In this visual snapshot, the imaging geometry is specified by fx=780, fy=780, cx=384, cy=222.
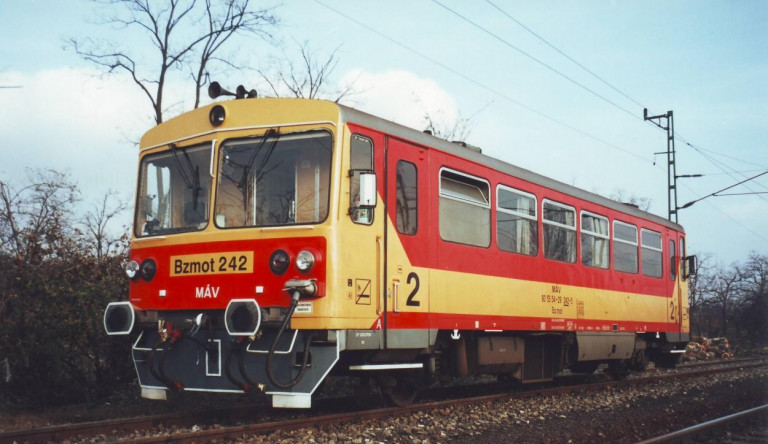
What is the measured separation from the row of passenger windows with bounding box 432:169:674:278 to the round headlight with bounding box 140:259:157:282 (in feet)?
10.9

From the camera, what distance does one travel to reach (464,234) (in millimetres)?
9750

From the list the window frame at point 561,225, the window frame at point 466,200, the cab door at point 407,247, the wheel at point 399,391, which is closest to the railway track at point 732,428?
the cab door at point 407,247

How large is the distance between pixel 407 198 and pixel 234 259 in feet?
6.76

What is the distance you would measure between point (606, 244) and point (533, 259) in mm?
2889

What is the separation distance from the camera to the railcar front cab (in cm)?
760

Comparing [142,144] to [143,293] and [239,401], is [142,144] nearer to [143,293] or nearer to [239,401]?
[143,293]

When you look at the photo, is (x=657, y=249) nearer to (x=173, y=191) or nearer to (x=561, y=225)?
(x=561, y=225)

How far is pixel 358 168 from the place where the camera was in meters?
8.17

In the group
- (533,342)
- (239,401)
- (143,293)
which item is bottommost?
(239,401)

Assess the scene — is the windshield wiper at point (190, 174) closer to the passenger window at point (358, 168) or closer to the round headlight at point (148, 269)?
the round headlight at point (148, 269)

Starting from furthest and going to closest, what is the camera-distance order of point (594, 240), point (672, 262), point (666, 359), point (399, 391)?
point (666, 359) → point (672, 262) → point (594, 240) → point (399, 391)

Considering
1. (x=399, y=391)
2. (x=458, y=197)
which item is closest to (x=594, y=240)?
(x=458, y=197)

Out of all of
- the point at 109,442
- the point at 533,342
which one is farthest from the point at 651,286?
the point at 109,442

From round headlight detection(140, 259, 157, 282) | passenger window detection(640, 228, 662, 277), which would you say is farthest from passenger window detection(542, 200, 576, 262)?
round headlight detection(140, 259, 157, 282)
